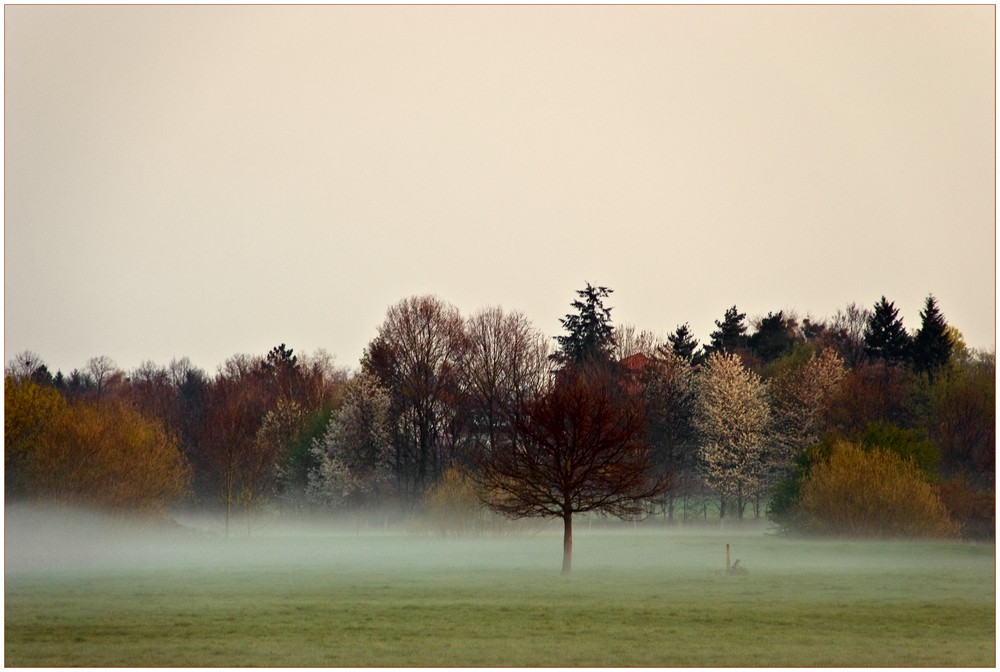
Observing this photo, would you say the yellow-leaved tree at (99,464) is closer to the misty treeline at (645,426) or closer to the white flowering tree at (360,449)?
the misty treeline at (645,426)

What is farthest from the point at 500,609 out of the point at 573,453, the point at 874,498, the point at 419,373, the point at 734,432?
the point at 734,432

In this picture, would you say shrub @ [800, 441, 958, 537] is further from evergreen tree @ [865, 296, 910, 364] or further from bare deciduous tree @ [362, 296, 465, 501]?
evergreen tree @ [865, 296, 910, 364]

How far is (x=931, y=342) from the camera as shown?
261ft

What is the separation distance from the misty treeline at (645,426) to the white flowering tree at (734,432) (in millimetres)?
127

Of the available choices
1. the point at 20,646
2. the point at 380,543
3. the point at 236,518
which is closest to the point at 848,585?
the point at 20,646

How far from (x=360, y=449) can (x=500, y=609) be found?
45970mm

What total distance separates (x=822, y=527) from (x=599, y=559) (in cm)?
1330

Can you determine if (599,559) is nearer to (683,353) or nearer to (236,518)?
(236,518)

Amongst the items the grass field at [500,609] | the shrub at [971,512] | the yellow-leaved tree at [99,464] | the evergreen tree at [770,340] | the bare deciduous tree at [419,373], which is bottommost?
the grass field at [500,609]

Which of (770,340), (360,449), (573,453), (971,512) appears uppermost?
(770,340)

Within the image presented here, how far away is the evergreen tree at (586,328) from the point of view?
8825 centimetres

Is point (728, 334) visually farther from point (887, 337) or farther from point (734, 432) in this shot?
point (734, 432)

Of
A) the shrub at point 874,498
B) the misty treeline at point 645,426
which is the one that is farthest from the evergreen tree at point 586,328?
the shrub at point 874,498

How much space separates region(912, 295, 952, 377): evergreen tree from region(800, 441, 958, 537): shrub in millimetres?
26405
